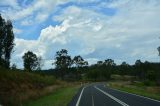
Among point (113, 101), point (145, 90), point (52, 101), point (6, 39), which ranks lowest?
point (113, 101)

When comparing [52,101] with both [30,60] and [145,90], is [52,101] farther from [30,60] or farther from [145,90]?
[30,60]

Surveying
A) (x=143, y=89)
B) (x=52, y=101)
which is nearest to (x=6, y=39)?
(x=143, y=89)

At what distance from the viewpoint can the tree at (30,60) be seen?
145 metres

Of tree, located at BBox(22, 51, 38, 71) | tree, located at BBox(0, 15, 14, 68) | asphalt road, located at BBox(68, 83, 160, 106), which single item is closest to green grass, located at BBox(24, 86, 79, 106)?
asphalt road, located at BBox(68, 83, 160, 106)

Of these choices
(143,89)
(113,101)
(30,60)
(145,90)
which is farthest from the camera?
(30,60)

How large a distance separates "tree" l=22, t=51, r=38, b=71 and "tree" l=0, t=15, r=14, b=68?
6091 centimetres

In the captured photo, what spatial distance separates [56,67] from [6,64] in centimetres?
10236

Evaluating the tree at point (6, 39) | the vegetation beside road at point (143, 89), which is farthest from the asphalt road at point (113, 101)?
the tree at point (6, 39)

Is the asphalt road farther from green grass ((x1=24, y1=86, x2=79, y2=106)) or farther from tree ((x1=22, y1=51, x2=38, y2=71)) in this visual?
tree ((x1=22, y1=51, x2=38, y2=71))

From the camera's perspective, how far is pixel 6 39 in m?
81.4

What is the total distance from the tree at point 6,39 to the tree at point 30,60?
60.9m

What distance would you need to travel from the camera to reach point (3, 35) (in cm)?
8075

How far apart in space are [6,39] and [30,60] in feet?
213

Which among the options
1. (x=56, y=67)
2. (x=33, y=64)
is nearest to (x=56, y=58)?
(x=56, y=67)
